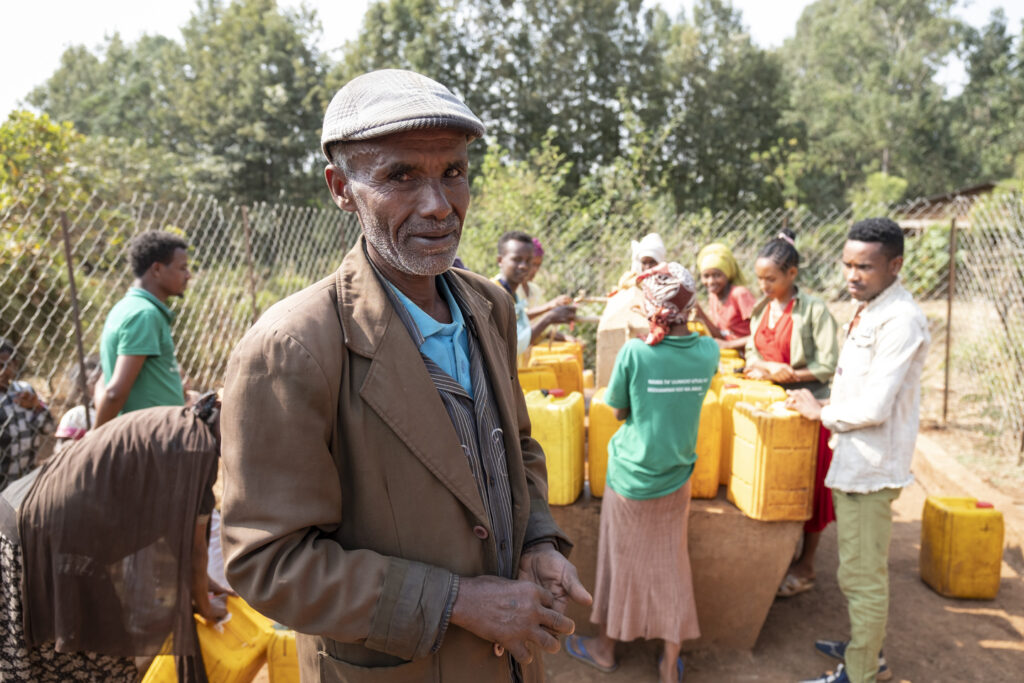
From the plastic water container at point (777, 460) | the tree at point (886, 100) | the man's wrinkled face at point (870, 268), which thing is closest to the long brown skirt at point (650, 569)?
the plastic water container at point (777, 460)

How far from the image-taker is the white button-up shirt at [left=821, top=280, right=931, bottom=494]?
112 inches

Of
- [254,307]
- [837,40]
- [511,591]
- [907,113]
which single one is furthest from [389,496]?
[837,40]

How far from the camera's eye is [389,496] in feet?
3.84

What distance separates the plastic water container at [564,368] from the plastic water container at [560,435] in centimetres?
36

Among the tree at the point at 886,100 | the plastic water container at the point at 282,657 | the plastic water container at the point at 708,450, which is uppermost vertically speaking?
the tree at the point at 886,100

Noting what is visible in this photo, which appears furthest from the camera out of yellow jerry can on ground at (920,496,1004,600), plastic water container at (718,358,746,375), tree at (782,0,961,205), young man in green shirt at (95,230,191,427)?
tree at (782,0,961,205)

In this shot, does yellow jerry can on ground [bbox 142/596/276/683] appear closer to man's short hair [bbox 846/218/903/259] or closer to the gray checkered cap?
the gray checkered cap

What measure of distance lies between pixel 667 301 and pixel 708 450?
1.01 m

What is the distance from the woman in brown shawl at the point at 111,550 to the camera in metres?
2.25

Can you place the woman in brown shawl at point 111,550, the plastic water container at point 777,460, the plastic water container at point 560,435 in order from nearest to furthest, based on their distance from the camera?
the woman in brown shawl at point 111,550 → the plastic water container at point 777,460 → the plastic water container at point 560,435

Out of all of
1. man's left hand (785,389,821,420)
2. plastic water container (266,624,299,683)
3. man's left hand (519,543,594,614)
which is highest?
man's left hand (785,389,821,420)

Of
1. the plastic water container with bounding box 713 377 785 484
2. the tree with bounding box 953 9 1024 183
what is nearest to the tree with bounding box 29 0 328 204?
the plastic water container with bounding box 713 377 785 484

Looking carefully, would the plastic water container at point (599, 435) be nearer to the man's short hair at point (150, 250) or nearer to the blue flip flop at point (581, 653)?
the blue flip flop at point (581, 653)

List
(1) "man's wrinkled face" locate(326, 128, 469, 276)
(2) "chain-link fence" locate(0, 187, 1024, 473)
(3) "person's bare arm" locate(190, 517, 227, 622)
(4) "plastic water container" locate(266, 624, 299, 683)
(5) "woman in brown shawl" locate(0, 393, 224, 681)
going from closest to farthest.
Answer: (1) "man's wrinkled face" locate(326, 128, 469, 276) < (5) "woman in brown shawl" locate(0, 393, 224, 681) < (3) "person's bare arm" locate(190, 517, 227, 622) < (4) "plastic water container" locate(266, 624, 299, 683) < (2) "chain-link fence" locate(0, 187, 1024, 473)
